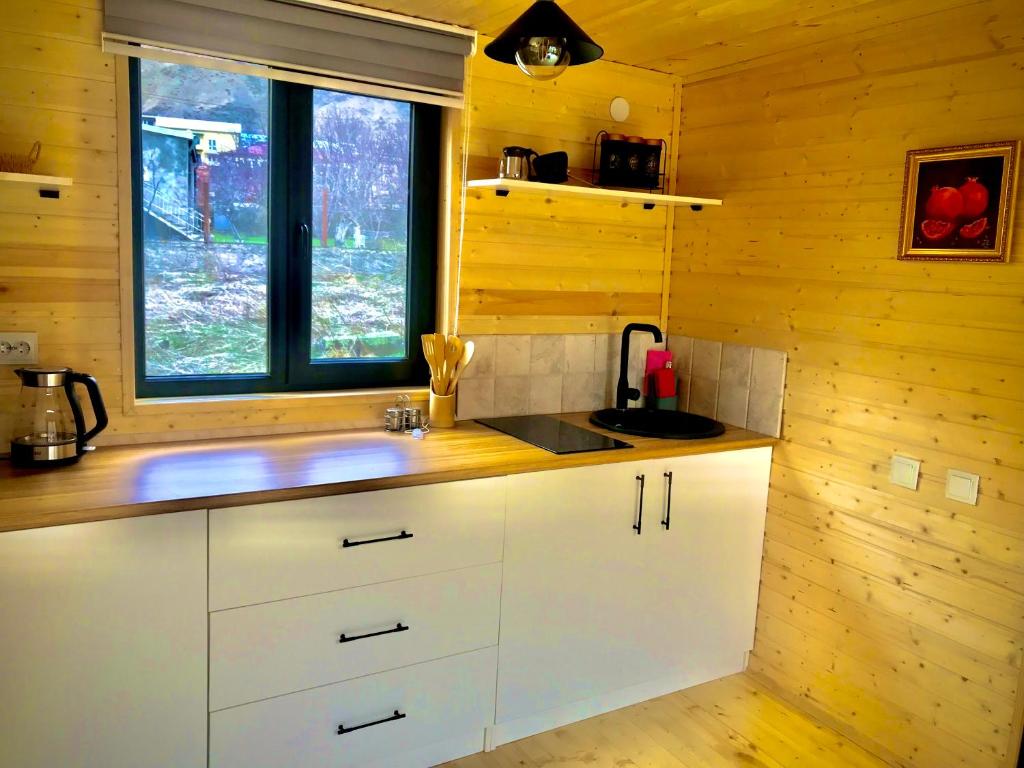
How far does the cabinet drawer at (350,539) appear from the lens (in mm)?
2096

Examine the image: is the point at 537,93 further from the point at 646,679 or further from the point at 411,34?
the point at 646,679

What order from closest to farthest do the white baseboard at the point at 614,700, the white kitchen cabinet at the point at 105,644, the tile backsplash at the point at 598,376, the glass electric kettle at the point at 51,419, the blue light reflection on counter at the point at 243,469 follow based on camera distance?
the white kitchen cabinet at the point at 105,644 < the blue light reflection on counter at the point at 243,469 < the glass electric kettle at the point at 51,419 < the white baseboard at the point at 614,700 < the tile backsplash at the point at 598,376

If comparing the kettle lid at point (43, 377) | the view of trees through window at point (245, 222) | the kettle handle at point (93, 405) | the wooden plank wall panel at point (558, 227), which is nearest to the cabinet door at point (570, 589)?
the wooden plank wall panel at point (558, 227)

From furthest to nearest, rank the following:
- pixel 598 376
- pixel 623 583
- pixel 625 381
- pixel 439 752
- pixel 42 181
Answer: pixel 598 376
pixel 625 381
pixel 623 583
pixel 439 752
pixel 42 181

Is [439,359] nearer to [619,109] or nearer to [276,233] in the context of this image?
[276,233]

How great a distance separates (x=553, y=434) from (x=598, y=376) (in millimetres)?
560

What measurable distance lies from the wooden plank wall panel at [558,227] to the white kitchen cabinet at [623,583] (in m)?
0.74

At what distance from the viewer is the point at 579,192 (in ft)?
9.51

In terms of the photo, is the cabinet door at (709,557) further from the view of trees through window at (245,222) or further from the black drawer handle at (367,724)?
the view of trees through window at (245,222)

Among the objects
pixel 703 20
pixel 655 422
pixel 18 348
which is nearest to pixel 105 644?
pixel 18 348

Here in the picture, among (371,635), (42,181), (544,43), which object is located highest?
(544,43)

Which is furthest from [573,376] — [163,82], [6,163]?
[6,163]

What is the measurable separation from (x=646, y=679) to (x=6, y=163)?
2470mm

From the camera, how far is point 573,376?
10.8 feet
